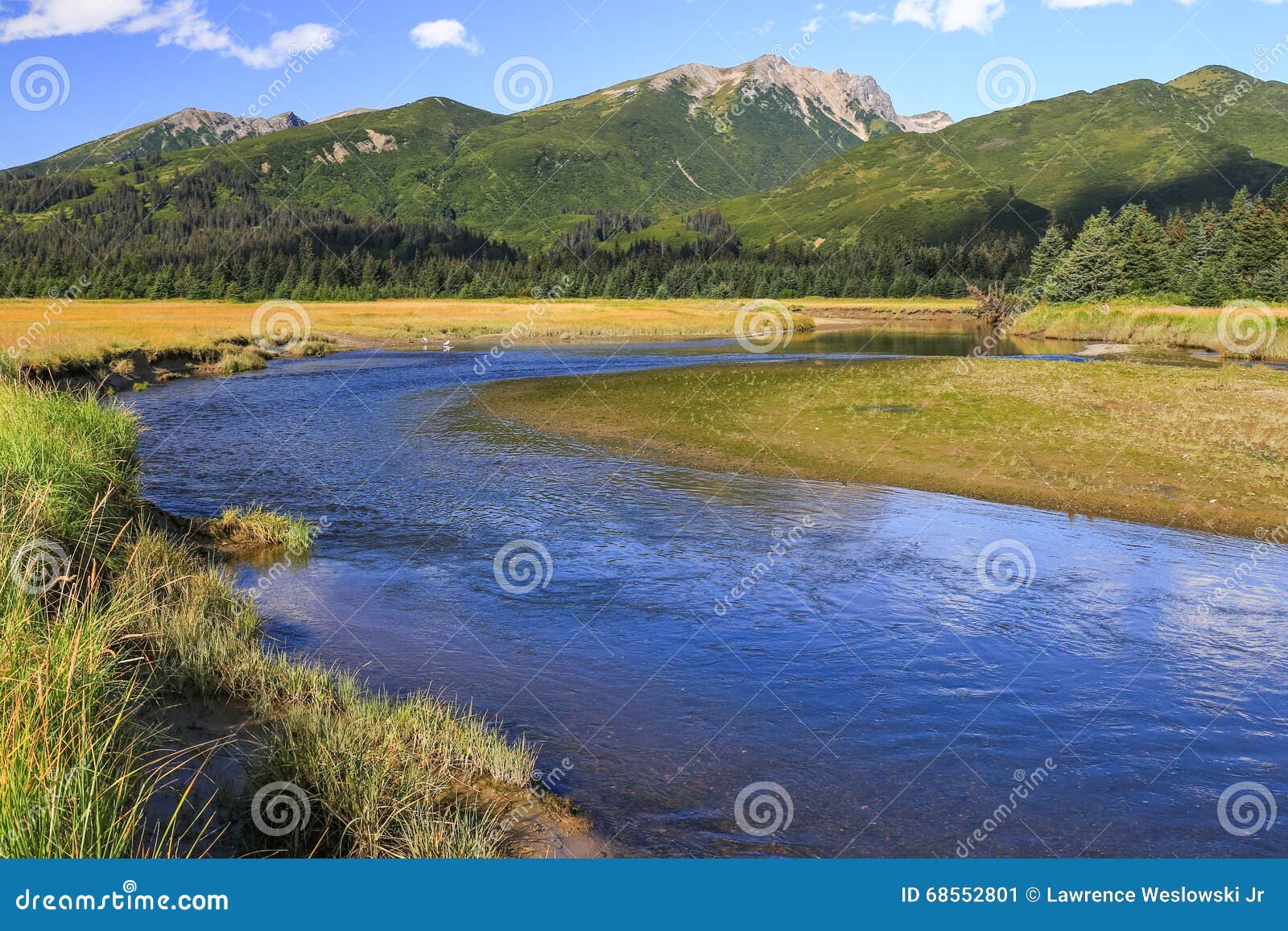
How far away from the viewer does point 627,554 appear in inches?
648

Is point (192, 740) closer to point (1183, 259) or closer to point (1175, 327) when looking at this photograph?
point (1175, 327)

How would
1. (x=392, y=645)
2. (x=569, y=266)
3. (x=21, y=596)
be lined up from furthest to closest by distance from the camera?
(x=569, y=266) < (x=392, y=645) < (x=21, y=596)

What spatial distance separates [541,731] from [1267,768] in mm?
7345

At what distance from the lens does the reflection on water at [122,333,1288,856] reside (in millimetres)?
8125

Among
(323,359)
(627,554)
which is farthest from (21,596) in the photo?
(323,359)

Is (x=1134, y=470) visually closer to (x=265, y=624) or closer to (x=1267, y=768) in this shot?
(x=1267, y=768)

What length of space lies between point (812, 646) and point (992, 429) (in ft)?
56.0

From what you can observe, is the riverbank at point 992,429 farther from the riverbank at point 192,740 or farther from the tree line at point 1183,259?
the tree line at point 1183,259

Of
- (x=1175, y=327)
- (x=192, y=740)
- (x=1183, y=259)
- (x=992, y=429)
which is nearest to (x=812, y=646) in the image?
(x=192, y=740)

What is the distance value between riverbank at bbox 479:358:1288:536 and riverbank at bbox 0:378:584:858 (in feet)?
51.6

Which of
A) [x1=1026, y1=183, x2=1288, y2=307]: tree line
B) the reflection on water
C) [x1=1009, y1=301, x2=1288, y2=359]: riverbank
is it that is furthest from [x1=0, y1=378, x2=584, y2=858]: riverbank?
[x1=1026, y1=183, x2=1288, y2=307]: tree line

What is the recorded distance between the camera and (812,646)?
39.8 feet

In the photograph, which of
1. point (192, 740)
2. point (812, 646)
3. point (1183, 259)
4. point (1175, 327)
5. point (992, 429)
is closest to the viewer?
point (192, 740)

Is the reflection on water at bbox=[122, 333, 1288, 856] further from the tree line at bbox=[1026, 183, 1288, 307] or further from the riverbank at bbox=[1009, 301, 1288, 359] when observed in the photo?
the tree line at bbox=[1026, 183, 1288, 307]
